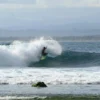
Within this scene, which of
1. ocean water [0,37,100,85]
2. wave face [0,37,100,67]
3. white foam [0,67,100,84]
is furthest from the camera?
wave face [0,37,100,67]

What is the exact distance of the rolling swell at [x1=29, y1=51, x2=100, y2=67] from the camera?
46.0 m

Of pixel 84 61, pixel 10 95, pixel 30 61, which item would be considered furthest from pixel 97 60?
pixel 10 95

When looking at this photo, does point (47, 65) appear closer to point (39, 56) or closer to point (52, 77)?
point (39, 56)

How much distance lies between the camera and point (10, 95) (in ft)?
79.0

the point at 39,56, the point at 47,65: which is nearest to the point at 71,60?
the point at 39,56

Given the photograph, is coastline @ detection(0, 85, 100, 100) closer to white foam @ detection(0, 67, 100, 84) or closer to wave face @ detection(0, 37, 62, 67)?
white foam @ detection(0, 67, 100, 84)

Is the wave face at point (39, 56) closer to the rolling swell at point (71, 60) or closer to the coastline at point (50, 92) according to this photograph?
the rolling swell at point (71, 60)

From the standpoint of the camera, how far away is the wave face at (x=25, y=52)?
153 ft

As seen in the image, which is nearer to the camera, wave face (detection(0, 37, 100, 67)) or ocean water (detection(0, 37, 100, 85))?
ocean water (detection(0, 37, 100, 85))

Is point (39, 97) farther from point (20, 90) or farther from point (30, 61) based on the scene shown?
point (30, 61)

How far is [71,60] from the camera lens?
5028cm

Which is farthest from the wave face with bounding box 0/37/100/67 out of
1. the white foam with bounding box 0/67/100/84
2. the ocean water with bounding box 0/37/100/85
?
the white foam with bounding box 0/67/100/84

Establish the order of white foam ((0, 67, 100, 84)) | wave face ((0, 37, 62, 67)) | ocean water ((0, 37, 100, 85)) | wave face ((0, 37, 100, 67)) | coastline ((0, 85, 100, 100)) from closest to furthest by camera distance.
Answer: coastline ((0, 85, 100, 100)) → white foam ((0, 67, 100, 84)) → ocean water ((0, 37, 100, 85)) → wave face ((0, 37, 100, 67)) → wave face ((0, 37, 62, 67))

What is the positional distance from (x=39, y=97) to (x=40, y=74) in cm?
1050
